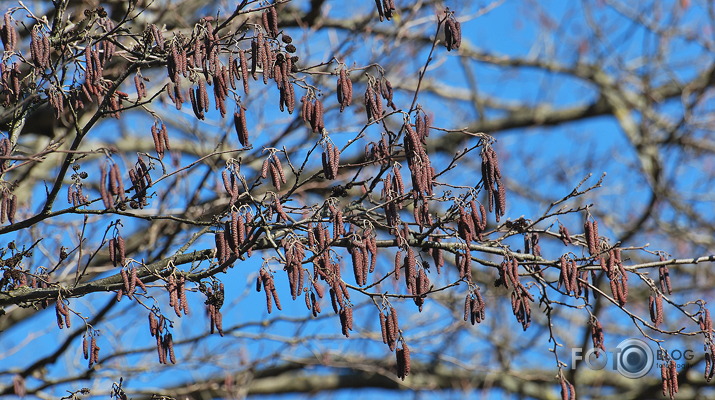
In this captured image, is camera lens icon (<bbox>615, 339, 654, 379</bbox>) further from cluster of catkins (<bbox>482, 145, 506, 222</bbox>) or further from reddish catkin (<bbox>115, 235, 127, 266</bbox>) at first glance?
reddish catkin (<bbox>115, 235, 127, 266</bbox>)

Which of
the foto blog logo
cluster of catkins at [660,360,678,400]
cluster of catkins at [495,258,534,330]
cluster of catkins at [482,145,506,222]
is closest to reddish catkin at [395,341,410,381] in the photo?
cluster of catkins at [495,258,534,330]

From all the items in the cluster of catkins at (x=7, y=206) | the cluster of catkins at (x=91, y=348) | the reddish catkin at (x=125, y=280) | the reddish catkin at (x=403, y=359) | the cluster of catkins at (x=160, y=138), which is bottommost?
the reddish catkin at (x=403, y=359)

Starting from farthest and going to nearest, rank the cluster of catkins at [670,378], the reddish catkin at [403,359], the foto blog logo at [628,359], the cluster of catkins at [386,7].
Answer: the foto blog logo at [628,359] < the cluster of catkins at [670,378] < the cluster of catkins at [386,7] < the reddish catkin at [403,359]

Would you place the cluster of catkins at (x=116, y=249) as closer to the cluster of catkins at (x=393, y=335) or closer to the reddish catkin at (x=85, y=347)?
the reddish catkin at (x=85, y=347)

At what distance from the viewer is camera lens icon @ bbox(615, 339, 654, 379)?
9.74 metres

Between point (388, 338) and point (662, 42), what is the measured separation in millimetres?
9017

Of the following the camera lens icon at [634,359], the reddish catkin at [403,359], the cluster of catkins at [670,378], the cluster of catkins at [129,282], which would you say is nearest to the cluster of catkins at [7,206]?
the cluster of catkins at [129,282]

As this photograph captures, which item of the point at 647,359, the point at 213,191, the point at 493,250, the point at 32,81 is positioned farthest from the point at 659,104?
the point at 32,81

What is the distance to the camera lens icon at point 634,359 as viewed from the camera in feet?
32.0

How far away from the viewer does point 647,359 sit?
31.7 ft

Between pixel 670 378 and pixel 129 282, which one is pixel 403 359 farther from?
pixel 670 378

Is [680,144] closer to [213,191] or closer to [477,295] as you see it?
[213,191]

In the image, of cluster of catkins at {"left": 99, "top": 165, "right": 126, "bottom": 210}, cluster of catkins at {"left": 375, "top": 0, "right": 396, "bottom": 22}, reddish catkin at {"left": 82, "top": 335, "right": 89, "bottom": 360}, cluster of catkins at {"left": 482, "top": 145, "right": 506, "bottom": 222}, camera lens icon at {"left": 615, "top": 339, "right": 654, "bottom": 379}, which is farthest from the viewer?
camera lens icon at {"left": 615, "top": 339, "right": 654, "bottom": 379}

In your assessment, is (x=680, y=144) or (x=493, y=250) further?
(x=680, y=144)
